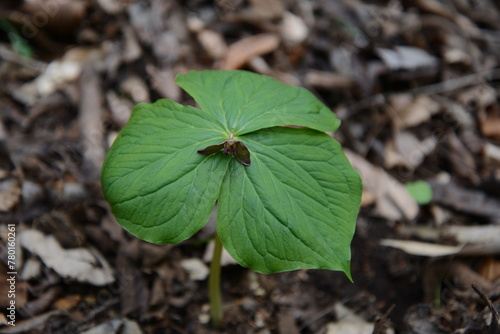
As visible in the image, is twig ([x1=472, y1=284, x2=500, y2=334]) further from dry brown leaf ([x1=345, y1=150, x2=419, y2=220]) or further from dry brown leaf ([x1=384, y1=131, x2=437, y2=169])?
dry brown leaf ([x1=384, y1=131, x2=437, y2=169])

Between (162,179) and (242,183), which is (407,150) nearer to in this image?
(242,183)

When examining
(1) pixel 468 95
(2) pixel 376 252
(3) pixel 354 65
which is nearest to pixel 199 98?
(2) pixel 376 252

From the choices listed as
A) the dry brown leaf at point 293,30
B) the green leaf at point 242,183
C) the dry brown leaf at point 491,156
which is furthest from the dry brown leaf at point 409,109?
the green leaf at point 242,183

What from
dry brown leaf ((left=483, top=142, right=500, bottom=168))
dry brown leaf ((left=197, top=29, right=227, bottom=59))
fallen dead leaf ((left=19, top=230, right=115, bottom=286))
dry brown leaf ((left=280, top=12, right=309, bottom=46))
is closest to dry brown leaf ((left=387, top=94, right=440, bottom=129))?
dry brown leaf ((left=483, top=142, right=500, bottom=168))

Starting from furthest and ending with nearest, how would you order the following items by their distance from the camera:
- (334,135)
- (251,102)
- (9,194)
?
(334,135)
(9,194)
(251,102)

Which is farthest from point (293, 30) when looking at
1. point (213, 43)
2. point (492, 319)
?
point (492, 319)

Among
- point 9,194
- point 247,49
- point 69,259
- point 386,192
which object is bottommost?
point 386,192

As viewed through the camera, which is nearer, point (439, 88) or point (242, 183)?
point (242, 183)

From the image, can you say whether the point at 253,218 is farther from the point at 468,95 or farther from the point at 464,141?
the point at 468,95
